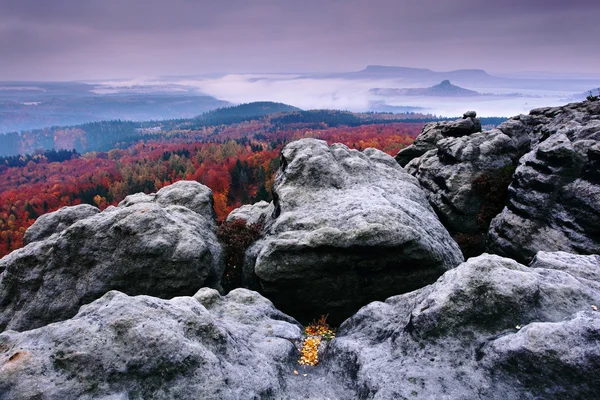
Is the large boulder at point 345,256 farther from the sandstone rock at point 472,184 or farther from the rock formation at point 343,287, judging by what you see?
the sandstone rock at point 472,184

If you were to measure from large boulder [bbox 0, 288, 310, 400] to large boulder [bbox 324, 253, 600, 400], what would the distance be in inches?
119

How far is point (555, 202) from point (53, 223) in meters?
29.8

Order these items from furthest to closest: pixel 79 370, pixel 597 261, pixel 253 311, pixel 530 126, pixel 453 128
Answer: pixel 453 128 → pixel 530 126 → pixel 253 311 → pixel 597 261 → pixel 79 370

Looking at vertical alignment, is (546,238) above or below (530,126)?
below

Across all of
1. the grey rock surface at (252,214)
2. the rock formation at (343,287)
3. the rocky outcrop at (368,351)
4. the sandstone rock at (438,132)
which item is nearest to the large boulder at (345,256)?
the rock formation at (343,287)

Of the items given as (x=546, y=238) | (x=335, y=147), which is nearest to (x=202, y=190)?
(x=335, y=147)

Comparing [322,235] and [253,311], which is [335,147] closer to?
[322,235]

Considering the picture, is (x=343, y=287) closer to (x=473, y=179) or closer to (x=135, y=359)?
(x=135, y=359)

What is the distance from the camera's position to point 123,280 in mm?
15656

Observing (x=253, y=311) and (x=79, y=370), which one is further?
(x=253, y=311)

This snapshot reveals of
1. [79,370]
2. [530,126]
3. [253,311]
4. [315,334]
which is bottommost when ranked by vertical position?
[315,334]

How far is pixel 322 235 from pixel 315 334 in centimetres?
437

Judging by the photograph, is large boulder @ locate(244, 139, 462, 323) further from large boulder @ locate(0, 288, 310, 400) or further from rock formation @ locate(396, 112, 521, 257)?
rock formation @ locate(396, 112, 521, 257)

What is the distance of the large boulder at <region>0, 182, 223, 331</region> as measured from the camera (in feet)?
50.4
